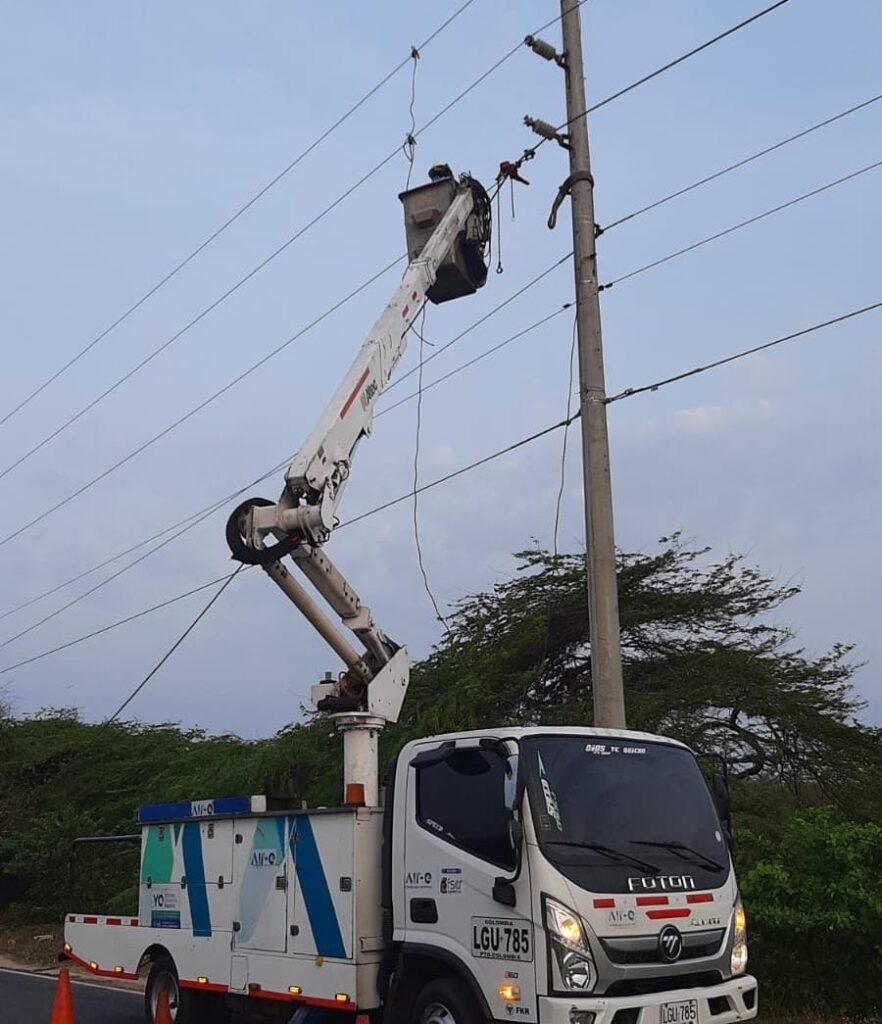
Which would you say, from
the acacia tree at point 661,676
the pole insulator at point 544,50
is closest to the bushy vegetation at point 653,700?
the acacia tree at point 661,676

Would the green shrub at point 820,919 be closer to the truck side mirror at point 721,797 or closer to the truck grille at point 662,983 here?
the truck side mirror at point 721,797

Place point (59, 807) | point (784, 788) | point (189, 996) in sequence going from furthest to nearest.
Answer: point (59, 807) < point (784, 788) < point (189, 996)

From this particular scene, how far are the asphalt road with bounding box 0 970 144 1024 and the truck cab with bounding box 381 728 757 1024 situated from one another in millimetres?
6219

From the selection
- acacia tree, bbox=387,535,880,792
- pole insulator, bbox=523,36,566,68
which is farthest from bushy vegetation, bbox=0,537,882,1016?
pole insulator, bbox=523,36,566,68

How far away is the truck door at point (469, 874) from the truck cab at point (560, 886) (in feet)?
0.03

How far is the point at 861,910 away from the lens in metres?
9.03

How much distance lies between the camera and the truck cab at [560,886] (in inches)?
260

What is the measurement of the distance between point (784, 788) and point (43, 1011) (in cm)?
942

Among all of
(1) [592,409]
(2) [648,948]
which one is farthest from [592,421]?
(2) [648,948]

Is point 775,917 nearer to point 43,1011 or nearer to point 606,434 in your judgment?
point 606,434

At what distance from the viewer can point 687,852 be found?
7.35 meters

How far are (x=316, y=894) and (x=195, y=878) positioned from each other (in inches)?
77.8

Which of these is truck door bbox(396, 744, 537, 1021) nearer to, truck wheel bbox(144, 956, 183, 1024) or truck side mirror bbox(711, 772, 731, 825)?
truck side mirror bbox(711, 772, 731, 825)

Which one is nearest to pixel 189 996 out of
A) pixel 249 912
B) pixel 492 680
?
pixel 249 912
